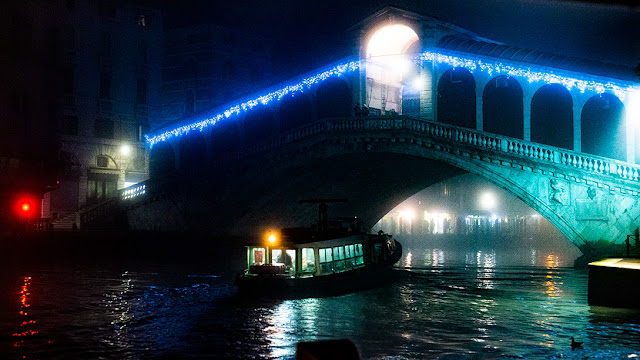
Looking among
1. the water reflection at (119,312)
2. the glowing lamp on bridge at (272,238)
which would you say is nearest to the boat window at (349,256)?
the glowing lamp on bridge at (272,238)

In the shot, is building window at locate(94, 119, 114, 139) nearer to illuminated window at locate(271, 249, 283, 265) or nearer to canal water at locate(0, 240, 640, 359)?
canal water at locate(0, 240, 640, 359)

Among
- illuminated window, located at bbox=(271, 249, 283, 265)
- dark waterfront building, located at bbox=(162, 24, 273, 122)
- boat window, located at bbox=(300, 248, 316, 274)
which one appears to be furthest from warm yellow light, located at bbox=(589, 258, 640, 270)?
dark waterfront building, located at bbox=(162, 24, 273, 122)

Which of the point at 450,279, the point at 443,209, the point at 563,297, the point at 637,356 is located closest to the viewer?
the point at 637,356

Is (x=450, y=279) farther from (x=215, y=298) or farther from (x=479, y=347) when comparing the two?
(x=479, y=347)

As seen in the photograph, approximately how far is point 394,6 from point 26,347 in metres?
24.3

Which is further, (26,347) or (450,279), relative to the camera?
(450,279)

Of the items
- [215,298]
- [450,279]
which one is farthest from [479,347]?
[450,279]

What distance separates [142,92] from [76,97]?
19.3 ft

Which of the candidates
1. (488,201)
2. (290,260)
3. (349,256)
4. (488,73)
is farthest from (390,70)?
(488,201)

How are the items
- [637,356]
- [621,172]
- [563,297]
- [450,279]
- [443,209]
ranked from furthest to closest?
[443,209]
[450,279]
[621,172]
[563,297]
[637,356]

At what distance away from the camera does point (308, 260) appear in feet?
72.8

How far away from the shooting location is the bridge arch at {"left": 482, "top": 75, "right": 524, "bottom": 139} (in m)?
32.8

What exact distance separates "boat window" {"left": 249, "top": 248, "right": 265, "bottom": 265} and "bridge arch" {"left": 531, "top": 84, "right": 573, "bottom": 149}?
55.5 feet

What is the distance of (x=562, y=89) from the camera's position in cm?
3170
